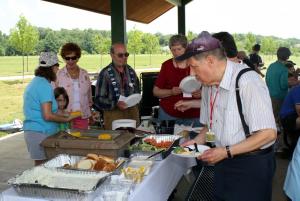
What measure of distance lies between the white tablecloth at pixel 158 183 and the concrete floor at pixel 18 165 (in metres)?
1.09

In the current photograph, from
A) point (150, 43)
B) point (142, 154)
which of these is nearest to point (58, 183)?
point (142, 154)

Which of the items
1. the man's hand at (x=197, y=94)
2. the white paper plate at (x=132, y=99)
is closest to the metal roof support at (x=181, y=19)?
the white paper plate at (x=132, y=99)

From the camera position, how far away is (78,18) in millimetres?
20547

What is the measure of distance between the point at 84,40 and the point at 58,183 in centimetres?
1867

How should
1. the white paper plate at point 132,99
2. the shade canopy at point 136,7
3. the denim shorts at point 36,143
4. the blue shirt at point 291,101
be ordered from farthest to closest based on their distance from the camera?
the shade canopy at point 136,7 < the blue shirt at point 291,101 < the white paper plate at point 132,99 < the denim shorts at point 36,143

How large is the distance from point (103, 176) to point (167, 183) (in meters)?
0.58

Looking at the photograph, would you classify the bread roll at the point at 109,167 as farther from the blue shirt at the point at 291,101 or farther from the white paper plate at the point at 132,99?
the blue shirt at the point at 291,101

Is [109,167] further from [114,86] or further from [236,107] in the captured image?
[114,86]

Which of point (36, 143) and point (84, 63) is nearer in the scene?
point (36, 143)

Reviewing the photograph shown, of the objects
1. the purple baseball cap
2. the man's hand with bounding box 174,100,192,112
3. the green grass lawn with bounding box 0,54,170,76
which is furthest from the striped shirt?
the green grass lawn with bounding box 0,54,170,76

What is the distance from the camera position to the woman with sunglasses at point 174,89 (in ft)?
9.39

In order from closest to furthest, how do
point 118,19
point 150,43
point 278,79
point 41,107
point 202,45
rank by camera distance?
point 202,45 → point 41,107 → point 118,19 → point 278,79 → point 150,43

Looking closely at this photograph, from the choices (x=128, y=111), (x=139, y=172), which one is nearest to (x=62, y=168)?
(x=139, y=172)

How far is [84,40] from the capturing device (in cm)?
1972
